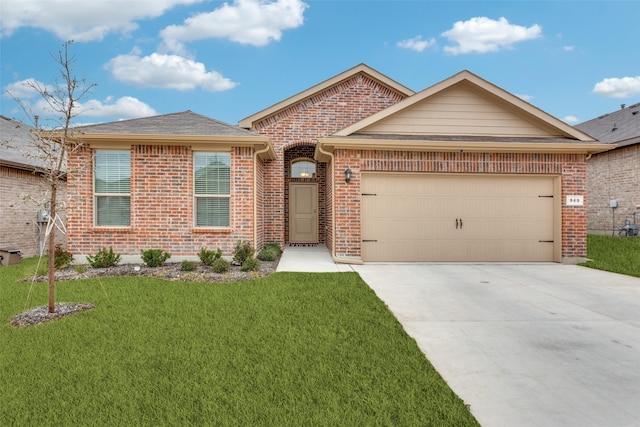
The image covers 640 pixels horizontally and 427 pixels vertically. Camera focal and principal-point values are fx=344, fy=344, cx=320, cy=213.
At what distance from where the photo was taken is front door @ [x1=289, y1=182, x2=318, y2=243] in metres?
13.4

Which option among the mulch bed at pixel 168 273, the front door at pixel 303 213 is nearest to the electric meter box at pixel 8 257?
the mulch bed at pixel 168 273

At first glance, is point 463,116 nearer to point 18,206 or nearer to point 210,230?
point 210,230

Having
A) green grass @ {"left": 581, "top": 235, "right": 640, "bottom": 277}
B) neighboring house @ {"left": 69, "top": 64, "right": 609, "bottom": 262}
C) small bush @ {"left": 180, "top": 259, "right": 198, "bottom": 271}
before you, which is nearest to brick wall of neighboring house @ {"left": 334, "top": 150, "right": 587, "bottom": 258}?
neighboring house @ {"left": 69, "top": 64, "right": 609, "bottom": 262}

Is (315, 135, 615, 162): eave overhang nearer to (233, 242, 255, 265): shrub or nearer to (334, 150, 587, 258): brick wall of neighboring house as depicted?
(334, 150, 587, 258): brick wall of neighboring house

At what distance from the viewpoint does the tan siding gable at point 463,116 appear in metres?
9.78

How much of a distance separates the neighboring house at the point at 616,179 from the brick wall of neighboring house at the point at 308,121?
10139 millimetres

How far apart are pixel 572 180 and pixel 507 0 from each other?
597 centimetres

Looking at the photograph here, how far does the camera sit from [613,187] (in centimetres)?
1565

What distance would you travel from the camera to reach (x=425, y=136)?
958 centimetres

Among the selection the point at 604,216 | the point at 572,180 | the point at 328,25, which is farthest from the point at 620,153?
the point at 328,25

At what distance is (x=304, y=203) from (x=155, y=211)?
5.93 meters

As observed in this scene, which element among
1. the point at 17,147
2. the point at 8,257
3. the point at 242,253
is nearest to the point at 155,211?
the point at 242,253

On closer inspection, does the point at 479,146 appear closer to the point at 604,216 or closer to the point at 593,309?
the point at 593,309

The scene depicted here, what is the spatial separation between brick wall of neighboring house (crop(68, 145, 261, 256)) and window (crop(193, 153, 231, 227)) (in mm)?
162
